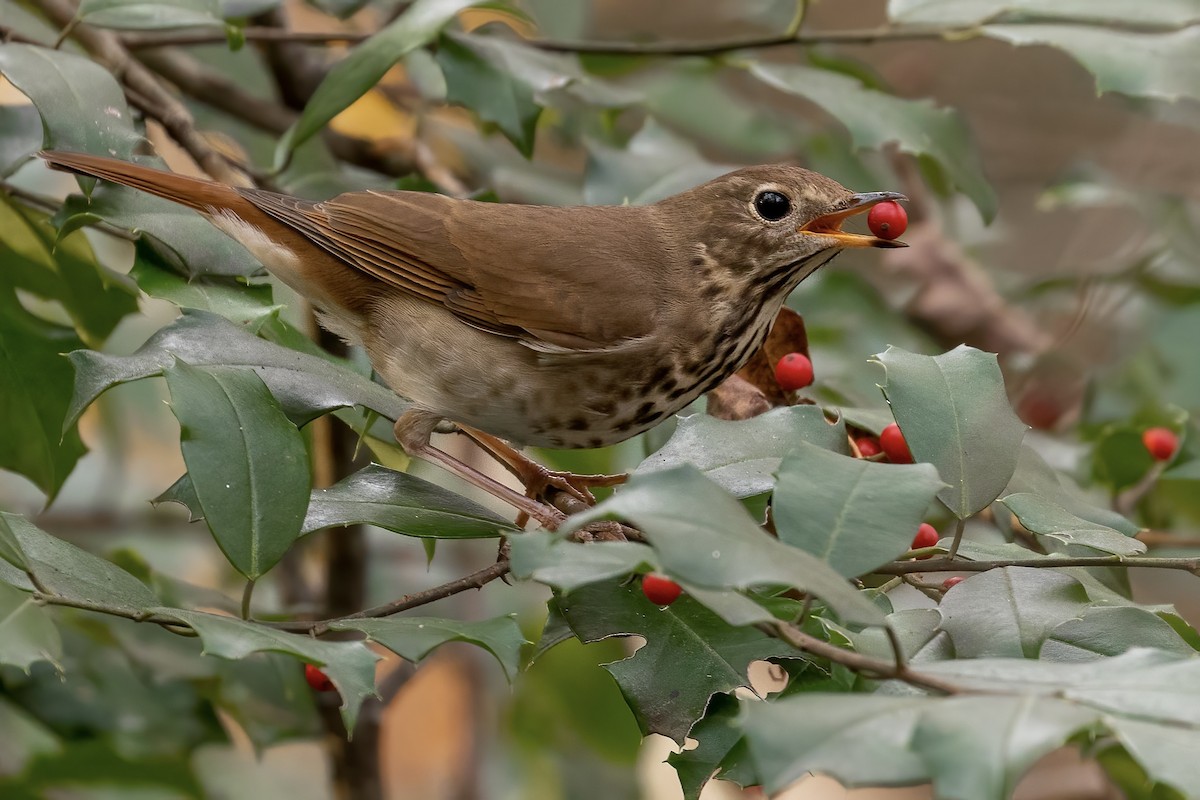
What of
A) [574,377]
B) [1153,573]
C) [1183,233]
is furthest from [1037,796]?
[574,377]

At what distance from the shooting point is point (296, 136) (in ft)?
10.0

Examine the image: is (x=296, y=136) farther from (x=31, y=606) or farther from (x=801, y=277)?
(x=31, y=606)

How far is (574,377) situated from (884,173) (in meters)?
2.74

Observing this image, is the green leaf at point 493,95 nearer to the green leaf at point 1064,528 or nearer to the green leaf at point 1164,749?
the green leaf at point 1064,528

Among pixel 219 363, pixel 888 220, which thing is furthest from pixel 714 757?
pixel 888 220

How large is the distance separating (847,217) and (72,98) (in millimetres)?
1704

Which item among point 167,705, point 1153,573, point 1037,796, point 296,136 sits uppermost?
point 296,136

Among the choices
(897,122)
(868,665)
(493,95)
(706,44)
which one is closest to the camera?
(868,665)

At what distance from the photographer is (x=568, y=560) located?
4.92ft

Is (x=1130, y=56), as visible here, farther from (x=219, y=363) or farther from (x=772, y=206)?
(x=219, y=363)

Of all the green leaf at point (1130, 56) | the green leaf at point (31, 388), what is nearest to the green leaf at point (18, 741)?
the green leaf at point (31, 388)

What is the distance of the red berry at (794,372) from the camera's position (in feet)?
8.80

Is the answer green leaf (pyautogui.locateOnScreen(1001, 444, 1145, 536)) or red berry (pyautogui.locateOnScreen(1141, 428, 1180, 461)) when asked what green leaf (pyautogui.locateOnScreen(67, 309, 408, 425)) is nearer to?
green leaf (pyautogui.locateOnScreen(1001, 444, 1145, 536))

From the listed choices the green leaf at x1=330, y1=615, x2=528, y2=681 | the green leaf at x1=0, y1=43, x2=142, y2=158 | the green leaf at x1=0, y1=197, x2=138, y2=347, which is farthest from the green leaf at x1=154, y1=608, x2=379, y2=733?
the green leaf at x1=0, y1=197, x2=138, y2=347
